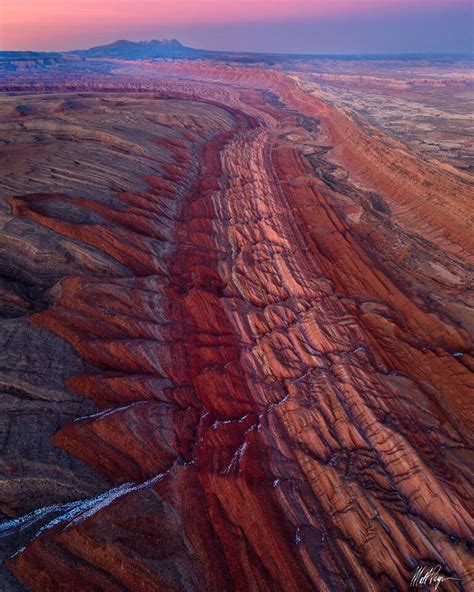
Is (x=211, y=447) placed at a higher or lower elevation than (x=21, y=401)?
lower

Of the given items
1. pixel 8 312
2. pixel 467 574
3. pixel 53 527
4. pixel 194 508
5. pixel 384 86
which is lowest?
pixel 467 574

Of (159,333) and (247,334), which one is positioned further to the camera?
(247,334)

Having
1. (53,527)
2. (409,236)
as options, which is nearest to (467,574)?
(53,527)

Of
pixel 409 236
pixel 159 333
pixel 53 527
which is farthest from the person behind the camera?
pixel 409 236

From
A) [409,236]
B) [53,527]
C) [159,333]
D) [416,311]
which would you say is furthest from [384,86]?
[53,527]

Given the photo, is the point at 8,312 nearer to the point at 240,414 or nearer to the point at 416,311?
the point at 240,414

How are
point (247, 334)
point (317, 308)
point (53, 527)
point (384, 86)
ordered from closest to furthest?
point (53, 527) → point (247, 334) → point (317, 308) → point (384, 86)
